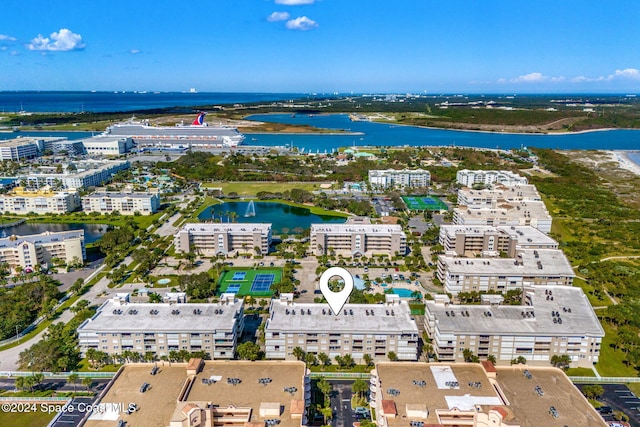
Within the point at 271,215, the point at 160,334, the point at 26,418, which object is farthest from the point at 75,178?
the point at 26,418

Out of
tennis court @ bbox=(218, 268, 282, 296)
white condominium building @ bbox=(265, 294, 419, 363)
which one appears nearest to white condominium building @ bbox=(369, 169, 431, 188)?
tennis court @ bbox=(218, 268, 282, 296)

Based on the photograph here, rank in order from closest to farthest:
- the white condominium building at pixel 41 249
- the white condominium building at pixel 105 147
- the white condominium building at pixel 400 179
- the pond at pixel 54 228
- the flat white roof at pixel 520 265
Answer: the flat white roof at pixel 520 265
the white condominium building at pixel 41 249
the pond at pixel 54 228
the white condominium building at pixel 400 179
the white condominium building at pixel 105 147

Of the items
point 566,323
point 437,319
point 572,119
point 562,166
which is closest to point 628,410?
point 566,323

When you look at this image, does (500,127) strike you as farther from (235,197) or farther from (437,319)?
(437,319)

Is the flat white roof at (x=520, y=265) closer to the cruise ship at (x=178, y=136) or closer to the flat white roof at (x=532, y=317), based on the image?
the flat white roof at (x=532, y=317)

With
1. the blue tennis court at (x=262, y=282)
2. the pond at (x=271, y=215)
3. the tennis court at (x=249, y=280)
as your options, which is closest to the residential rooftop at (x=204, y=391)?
the tennis court at (x=249, y=280)

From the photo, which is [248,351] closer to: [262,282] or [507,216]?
[262,282]
